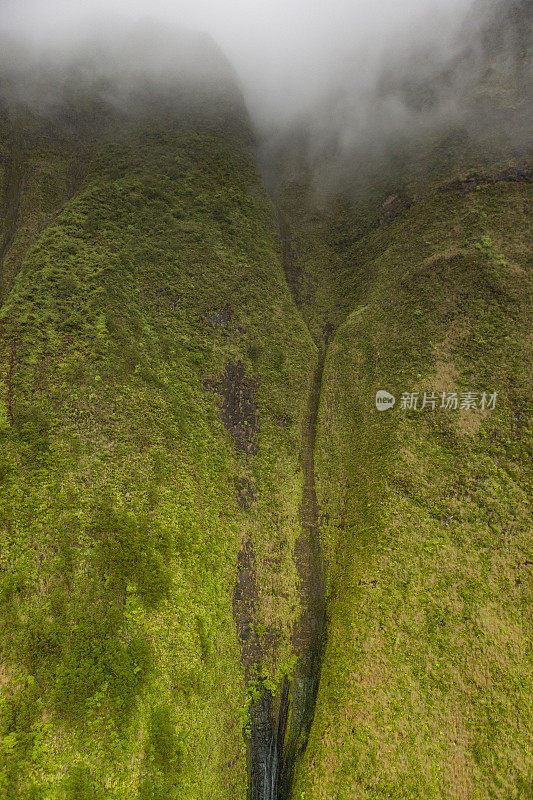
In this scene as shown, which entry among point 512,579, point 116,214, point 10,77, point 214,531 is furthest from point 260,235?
point 512,579

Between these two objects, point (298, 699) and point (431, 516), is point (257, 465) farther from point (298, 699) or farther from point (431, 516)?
point (298, 699)

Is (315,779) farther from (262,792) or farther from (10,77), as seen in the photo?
(10,77)

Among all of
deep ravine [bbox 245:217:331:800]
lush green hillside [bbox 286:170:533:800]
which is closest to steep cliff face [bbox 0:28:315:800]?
deep ravine [bbox 245:217:331:800]

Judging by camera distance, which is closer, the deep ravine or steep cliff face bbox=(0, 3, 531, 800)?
steep cliff face bbox=(0, 3, 531, 800)

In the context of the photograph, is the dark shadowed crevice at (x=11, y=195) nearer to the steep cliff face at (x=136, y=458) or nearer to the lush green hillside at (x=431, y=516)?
the steep cliff face at (x=136, y=458)

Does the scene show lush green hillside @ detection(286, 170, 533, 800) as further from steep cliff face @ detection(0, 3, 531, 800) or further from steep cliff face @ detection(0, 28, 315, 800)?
steep cliff face @ detection(0, 28, 315, 800)

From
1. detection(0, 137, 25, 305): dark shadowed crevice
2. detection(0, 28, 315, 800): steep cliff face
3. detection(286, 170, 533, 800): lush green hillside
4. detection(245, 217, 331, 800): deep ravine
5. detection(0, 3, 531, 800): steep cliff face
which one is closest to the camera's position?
detection(0, 28, 315, 800): steep cliff face

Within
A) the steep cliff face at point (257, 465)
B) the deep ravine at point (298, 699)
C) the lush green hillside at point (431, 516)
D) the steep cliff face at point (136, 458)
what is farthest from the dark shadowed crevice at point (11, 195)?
the deep ravine at point (298, 699)

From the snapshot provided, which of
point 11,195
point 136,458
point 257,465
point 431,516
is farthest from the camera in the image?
point 11,195

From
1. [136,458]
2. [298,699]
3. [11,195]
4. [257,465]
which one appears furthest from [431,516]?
[11,195]
